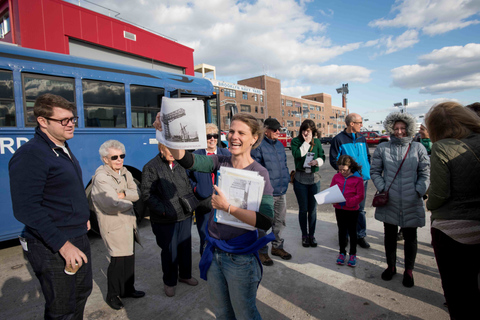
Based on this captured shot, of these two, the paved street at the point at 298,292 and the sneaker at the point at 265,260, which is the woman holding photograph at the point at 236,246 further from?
the sneaker at the point at 265,260

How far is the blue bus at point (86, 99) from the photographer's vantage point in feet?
14.3

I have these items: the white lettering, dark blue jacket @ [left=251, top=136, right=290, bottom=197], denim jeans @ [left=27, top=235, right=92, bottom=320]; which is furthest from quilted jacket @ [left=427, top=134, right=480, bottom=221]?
the white lettering

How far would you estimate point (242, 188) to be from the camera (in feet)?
5.45

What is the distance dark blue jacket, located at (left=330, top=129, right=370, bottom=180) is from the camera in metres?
4.44

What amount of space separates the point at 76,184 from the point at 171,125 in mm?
1021

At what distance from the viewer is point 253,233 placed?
1806 mm

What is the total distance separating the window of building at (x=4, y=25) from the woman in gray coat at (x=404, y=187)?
562 inches

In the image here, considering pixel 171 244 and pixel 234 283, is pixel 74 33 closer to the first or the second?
pixel 171 244

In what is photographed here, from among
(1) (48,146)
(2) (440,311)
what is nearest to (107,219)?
(1) (48,146)

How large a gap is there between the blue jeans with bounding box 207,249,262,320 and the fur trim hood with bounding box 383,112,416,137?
9.08 feet

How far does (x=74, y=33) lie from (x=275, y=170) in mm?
13562

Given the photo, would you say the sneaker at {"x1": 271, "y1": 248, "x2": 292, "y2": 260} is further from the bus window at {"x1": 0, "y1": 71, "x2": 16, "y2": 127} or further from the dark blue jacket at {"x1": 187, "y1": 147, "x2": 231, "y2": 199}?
the bus window at {"x1": 0, "y1": 71, "x2": 16, "y2": 127}

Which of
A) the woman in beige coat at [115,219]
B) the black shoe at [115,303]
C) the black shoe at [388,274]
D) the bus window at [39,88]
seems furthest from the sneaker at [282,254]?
the bus window at [39,88]

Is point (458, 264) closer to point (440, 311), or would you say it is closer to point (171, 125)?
point (440, 311)
